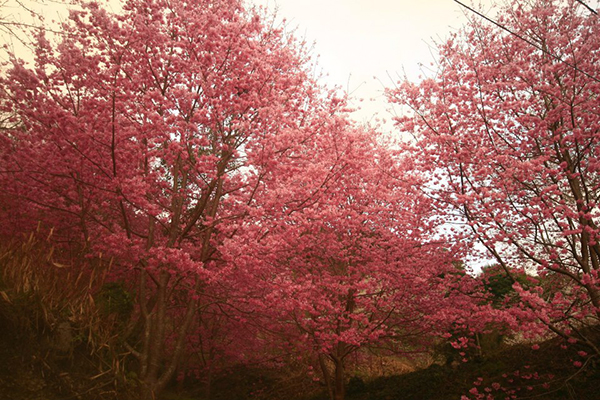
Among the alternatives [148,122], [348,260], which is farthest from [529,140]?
[148,122]

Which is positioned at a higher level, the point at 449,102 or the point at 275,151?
the point at 449,102

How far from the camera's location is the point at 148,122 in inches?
301

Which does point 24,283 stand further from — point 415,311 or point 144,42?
point 415,311

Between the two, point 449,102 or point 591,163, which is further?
point 449,102

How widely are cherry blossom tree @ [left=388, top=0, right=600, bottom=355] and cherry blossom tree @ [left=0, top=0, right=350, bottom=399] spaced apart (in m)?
3.00

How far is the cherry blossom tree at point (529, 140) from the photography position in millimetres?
7453

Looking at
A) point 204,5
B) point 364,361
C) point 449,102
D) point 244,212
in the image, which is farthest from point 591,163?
point 364,361

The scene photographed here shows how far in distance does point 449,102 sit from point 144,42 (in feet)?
22.2

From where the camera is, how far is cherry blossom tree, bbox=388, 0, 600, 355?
745 cm

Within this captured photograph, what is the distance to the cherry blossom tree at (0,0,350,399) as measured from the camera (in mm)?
7613

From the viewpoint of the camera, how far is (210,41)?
26.9ft

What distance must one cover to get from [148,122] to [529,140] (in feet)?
25.2

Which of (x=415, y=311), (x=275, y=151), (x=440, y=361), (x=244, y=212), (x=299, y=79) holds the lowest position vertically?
(x=440, y=361)

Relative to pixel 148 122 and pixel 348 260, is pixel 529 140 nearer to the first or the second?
pixel 348 260
